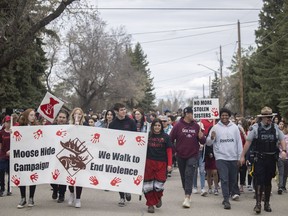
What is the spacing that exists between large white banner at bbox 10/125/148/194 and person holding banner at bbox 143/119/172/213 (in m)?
0.12

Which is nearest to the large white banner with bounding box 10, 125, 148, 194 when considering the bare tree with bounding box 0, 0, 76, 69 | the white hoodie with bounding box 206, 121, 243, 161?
the white hoodie with bounding box 206, 121, 243, 161

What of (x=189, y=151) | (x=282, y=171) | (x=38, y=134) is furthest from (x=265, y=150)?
(x=38, y=134)

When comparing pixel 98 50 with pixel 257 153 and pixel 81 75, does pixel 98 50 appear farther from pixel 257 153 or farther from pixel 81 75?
pixel 257 153

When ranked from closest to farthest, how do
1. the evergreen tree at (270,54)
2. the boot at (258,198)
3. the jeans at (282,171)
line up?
the boot at (258,198) → the jeans at (282,171) → the evergreen tree at (270,54)

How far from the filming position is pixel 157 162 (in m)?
9.73

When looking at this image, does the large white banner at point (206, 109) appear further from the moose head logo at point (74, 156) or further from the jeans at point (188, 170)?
the moose head logo at point (74, 156)

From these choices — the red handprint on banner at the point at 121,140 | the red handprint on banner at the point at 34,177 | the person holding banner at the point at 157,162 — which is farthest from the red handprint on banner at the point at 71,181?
the person holding banner at the point at 157,162

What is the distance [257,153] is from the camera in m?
9.72

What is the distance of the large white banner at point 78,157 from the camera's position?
9820 mm

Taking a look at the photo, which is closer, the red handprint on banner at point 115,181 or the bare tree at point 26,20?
the red handprint on banner at point 115,181

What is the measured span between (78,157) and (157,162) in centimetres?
155

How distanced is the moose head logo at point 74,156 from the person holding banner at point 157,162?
118 centimetres

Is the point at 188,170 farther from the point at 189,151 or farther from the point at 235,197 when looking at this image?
the point at 235,197

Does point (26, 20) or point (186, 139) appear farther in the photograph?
point (26, 20)
